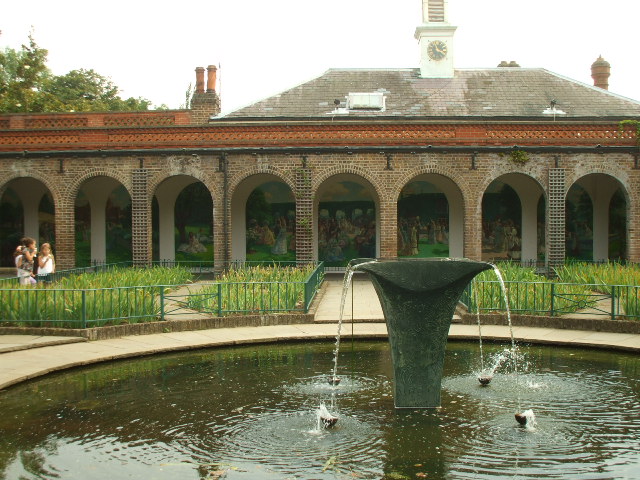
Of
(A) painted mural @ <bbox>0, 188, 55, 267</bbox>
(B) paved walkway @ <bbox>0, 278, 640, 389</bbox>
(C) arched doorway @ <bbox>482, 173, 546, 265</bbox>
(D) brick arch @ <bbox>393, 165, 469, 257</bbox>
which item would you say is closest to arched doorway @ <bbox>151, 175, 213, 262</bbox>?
(A) painted mural @ <bbox>0, 188, 55, 267</bbox>

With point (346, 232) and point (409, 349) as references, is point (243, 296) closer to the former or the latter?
point (409, 349)

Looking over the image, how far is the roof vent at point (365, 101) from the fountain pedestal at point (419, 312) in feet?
60.0

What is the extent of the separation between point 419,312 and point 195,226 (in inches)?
756

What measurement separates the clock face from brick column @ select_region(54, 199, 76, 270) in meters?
14.9

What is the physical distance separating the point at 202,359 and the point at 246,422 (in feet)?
12.1

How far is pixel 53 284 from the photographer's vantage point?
14547 mm

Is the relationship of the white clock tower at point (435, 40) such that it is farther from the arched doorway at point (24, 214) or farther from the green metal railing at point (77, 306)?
the green metal railing at point (77, 306)

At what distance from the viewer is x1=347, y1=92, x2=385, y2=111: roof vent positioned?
84.6 feet

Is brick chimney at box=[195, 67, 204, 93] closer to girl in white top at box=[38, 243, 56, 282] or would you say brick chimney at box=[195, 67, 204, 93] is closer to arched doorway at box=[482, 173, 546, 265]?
arched doorway at box=[482, 173, 546, 265]

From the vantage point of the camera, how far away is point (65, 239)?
24.1 metres

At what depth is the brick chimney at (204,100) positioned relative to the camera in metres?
25.5

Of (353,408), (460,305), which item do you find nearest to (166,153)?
(460,305)

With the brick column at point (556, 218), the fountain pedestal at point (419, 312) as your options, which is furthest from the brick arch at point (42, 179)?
the fountain pedestal at point (419, 312)

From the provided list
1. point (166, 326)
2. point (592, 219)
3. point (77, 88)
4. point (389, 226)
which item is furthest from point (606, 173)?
point (77, 88)
